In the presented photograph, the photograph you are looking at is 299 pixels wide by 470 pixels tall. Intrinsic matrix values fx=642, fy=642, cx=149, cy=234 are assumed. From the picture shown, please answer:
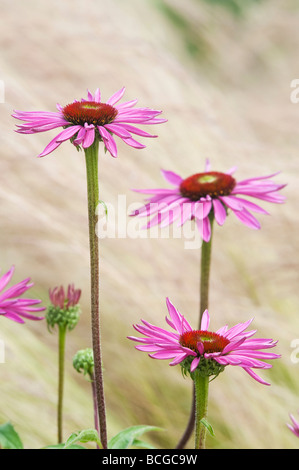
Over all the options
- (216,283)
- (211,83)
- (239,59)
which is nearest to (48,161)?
(216,283)

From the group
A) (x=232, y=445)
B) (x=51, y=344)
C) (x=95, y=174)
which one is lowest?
(x=232, y=445)

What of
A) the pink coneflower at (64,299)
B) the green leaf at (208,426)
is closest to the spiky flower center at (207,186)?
the pink coneflower at (64,299)

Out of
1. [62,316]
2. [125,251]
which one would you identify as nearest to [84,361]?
[62,316]

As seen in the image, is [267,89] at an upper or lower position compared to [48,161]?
upper

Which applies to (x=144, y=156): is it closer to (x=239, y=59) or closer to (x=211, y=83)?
(x=211, y=83)

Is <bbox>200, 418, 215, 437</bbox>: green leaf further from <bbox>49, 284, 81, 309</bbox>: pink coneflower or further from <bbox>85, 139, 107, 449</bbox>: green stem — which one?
<bbox>49, 284, 81, 309</bbox>: pink coneflower

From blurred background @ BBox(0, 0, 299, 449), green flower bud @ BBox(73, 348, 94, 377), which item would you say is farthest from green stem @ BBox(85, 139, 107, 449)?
blurred background @ BBox(0, 0, 299, 449)

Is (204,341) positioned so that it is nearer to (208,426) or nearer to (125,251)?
(208,426)

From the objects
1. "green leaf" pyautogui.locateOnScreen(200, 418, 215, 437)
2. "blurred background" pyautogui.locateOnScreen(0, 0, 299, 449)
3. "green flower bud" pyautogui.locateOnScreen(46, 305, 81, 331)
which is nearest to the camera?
"green leaf" pyautogui.locateOnScreen(200, 418, 215, 437)
